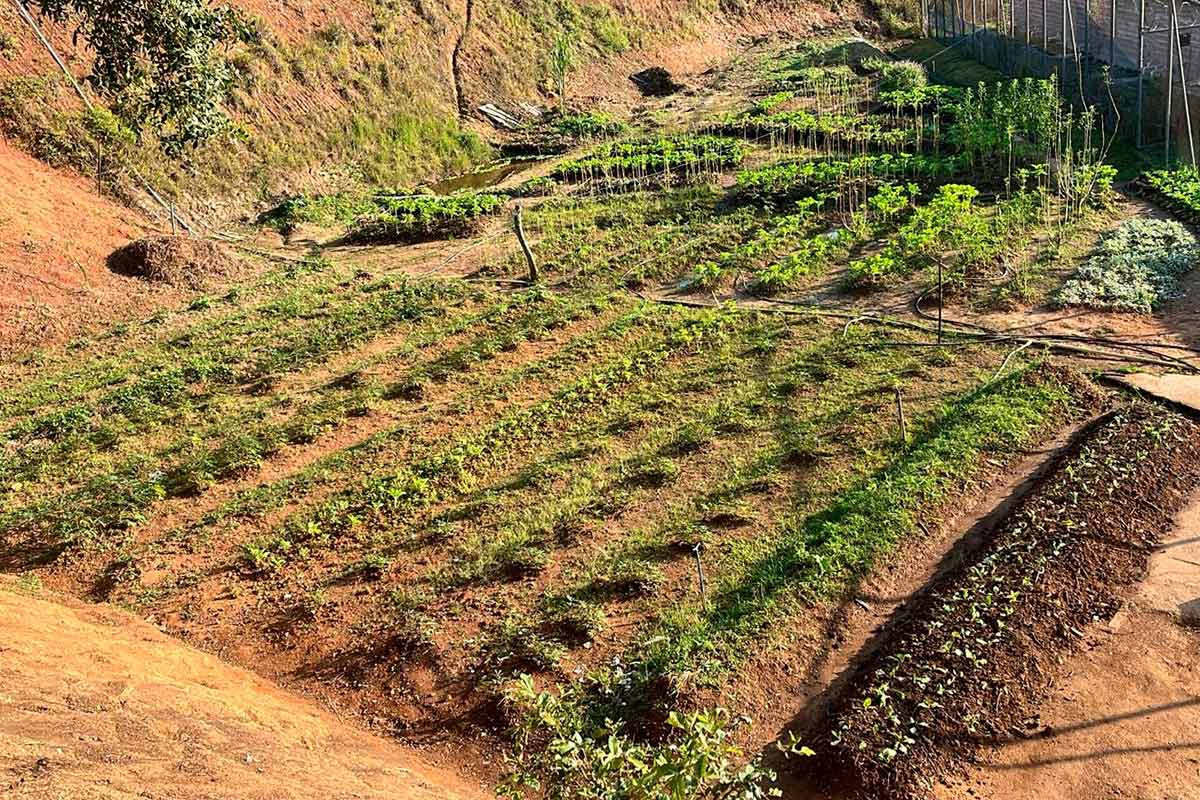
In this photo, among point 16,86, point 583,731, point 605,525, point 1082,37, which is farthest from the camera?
point 1082,37

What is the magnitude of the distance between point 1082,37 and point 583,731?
918 inches

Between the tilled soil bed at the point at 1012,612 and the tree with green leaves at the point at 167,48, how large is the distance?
45.0 ft

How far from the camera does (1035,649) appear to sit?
6.73 m

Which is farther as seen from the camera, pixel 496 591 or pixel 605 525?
pixel 605 525

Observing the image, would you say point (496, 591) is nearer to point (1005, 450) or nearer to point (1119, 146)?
point (1005, 450)

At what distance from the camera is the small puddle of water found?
869 inches

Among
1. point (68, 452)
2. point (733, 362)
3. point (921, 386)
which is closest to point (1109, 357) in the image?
point (921, 386)

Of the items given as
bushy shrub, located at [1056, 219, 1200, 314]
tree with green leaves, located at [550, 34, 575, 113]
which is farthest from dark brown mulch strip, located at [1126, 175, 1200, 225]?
tree with green leaves, located at [550, 34, 575, 113]

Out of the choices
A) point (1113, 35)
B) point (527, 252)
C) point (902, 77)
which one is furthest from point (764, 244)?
point (902, 77)

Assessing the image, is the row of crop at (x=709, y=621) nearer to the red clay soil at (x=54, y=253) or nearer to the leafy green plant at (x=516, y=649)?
the leafy green plant at (x=516, y=649)

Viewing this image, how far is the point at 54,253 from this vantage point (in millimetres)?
15352

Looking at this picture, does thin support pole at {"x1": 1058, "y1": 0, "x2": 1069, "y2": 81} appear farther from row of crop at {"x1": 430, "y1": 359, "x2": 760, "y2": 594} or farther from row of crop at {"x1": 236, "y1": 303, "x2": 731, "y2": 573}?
row of crop at {"x1": 430, "y1": 359, "x2": 760, "y2": 594}

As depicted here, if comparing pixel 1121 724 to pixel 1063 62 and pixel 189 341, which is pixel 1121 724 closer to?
pixel 189 341

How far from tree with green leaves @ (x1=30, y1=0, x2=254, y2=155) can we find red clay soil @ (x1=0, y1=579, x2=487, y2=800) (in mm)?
9973
